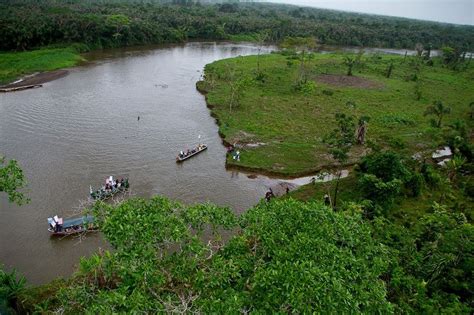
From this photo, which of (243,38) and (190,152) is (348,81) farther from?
(243,38)

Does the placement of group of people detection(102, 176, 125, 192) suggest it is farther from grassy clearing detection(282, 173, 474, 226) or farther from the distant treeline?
the distant treeline

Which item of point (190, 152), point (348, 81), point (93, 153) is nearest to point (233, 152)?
point (190, 152)

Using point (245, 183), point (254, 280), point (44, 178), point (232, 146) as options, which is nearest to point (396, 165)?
point (245, 183)

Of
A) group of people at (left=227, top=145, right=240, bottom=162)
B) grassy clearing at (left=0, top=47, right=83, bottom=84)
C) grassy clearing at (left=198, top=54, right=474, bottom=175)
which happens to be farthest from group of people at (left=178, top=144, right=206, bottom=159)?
grassy clearing at (left=0, top=47, right=83, bottom=84)

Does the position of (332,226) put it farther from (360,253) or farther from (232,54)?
(232,54)

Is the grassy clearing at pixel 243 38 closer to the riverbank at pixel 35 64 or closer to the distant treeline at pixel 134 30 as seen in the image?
the distant treeline at pixel 134 30
